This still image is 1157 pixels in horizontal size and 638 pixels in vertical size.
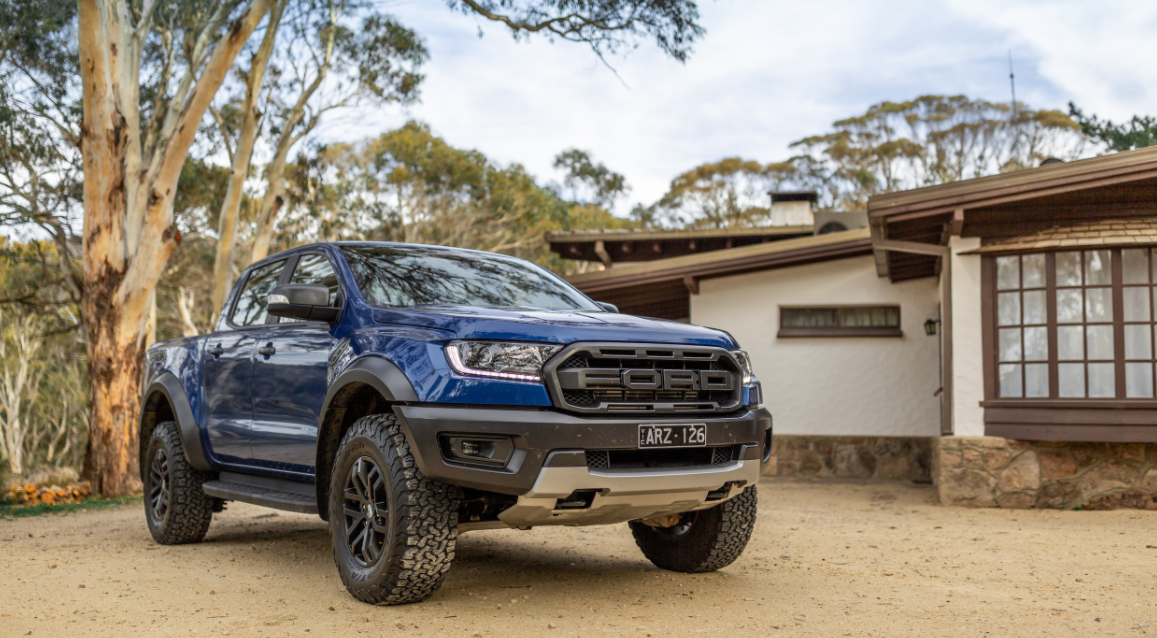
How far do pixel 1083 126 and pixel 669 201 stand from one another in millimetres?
17367

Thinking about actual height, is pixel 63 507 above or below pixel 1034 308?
below

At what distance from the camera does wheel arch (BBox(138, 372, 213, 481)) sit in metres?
6.25

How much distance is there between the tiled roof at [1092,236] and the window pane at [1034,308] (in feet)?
1.56

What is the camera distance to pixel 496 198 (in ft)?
94.8

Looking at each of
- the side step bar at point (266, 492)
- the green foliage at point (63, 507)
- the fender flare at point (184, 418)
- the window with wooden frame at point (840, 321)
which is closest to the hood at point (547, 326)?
the side step bar at point (266, 492)

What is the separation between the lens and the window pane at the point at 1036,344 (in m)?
9.22

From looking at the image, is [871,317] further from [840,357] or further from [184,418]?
[184,418]

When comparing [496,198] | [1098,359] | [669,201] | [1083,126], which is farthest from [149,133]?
[669,201]

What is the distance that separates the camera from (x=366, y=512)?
14.8 feet

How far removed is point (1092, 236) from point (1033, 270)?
61cm

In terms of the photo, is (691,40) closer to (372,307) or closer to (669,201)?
(372,307)

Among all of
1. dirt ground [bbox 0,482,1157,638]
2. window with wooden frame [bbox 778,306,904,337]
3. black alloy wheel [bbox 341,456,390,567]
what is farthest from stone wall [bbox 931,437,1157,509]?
black alloy wheel [bbox 341,456,390,567]

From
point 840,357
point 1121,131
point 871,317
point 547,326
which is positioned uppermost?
point 1121,131

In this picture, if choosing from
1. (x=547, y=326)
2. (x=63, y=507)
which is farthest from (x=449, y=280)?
(x=63, y=507)
